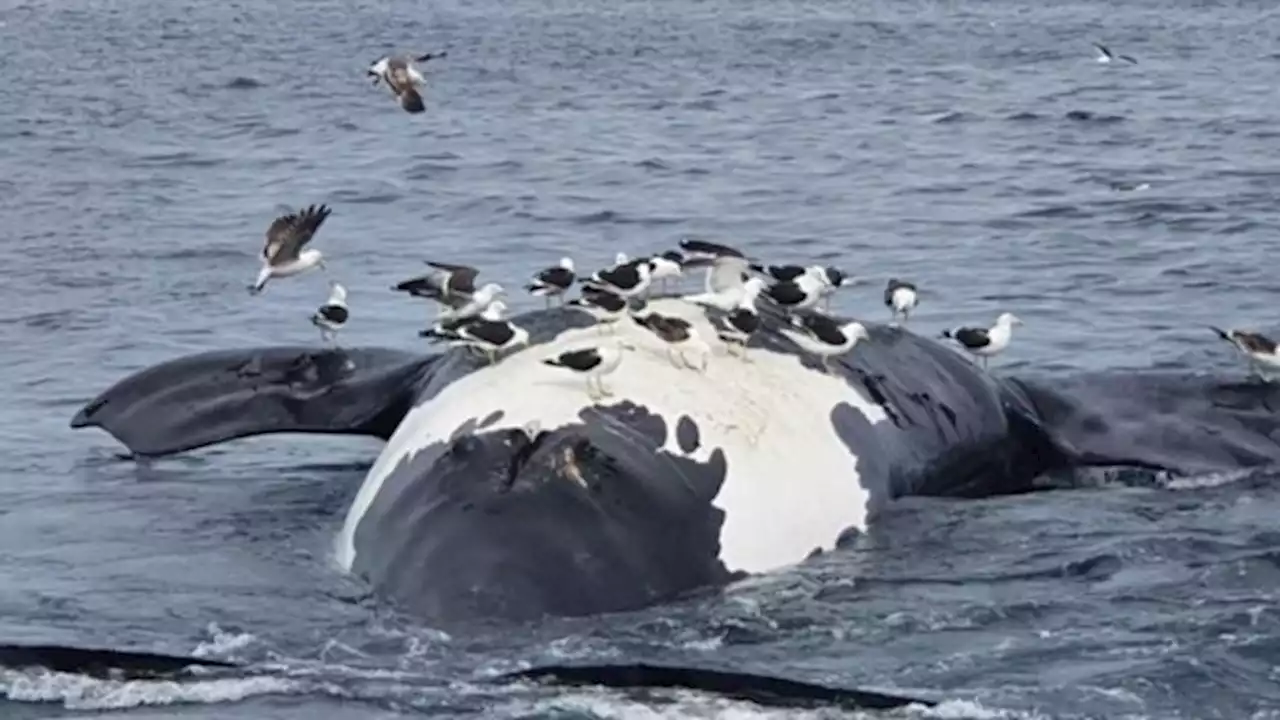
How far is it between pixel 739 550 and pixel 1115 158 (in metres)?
22.3

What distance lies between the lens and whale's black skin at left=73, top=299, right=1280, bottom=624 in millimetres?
11578

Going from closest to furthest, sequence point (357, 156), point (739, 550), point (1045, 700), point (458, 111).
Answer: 1. point (1045, 700)
2. point (739, 550)
3. point (357, 156)
4. point (458, 111)

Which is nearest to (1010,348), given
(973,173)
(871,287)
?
(871,287)

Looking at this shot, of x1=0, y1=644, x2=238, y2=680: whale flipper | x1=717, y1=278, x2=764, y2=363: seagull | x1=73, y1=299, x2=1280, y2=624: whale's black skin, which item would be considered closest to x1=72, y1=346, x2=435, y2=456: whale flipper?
x1=73, y1=299, x2=1280, y2=624: whale's black skin

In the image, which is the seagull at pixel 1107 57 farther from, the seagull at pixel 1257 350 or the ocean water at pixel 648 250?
the seagull at pixel 1257 350

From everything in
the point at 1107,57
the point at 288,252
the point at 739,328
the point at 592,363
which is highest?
the point at 1107,57

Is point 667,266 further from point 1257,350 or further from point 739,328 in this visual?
point 1257,350

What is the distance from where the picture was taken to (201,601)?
12.6 m

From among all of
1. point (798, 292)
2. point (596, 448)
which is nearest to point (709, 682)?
point (596, 448)

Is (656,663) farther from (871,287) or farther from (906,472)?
(871,287)

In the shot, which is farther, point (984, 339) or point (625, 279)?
point (984, 339)

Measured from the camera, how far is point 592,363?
12.9 meters

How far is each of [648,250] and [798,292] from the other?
10.9 m

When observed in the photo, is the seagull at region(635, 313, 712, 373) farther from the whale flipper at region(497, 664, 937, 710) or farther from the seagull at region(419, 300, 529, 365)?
the whale flipper at region(497, 664, 937, 710)
